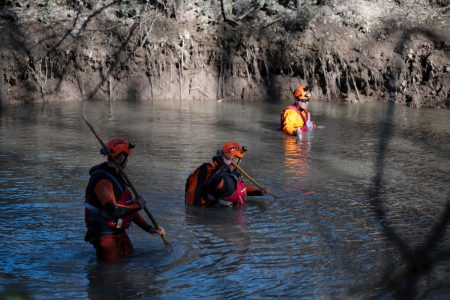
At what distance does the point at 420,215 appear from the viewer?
884 centimetres

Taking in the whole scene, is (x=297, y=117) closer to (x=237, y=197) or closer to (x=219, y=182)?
(x=237, y=197)

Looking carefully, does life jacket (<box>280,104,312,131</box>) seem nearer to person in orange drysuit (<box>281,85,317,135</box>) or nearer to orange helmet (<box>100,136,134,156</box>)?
person in orange drysuit (<box>281,85,317,135</box>)

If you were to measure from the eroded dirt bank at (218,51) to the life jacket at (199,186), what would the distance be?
41.2 feet

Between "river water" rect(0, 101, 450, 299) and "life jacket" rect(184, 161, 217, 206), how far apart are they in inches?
5.2

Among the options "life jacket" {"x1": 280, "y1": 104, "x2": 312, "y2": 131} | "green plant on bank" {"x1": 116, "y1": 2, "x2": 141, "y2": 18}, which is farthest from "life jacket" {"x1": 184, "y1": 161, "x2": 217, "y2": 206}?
"green plant on bank" {"x1": 116, "y1": 2, "x2": 141, "y2": 18}

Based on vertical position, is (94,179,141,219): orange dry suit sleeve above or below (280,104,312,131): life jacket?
below

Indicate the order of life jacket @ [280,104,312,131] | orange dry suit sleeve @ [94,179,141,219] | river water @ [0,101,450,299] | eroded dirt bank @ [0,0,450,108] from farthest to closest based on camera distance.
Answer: eroded dirt bank @ [0,0,450,108] < life jacket @ [280,104,312,131] < orange dry suit sleeve @ [94,179,141,219] < river water @ [0,101,450,299]

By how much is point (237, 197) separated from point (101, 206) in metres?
3.00

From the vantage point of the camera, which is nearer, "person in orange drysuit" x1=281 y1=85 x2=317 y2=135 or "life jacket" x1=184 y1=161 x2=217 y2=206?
"life jacket" x1=184 y1=161 x2=217 y2=206

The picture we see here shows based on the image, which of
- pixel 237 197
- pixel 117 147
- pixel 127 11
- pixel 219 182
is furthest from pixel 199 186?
pixel 127 11

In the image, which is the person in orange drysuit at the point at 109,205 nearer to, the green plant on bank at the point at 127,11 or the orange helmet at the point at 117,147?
the orange helmet at the point at 117,147

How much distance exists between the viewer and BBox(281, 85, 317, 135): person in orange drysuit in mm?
15023

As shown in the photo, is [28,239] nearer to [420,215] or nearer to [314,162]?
[420,215]

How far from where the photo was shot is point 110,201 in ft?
21.2
